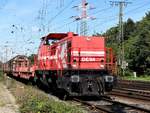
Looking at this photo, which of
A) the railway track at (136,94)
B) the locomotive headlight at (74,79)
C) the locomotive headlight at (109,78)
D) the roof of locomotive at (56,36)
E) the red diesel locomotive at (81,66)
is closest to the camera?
the locomotive headlight at (74,79)

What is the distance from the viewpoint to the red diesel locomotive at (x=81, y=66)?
790 inches

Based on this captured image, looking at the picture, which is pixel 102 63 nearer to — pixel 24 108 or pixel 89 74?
pixel 89 74

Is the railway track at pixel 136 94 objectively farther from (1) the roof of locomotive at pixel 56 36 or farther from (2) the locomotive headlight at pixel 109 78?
(1) the roof of locomotive at pixel 56 36

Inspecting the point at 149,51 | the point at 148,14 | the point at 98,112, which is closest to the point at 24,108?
the point at 98,112

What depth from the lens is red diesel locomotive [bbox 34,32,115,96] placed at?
2006 centimetres

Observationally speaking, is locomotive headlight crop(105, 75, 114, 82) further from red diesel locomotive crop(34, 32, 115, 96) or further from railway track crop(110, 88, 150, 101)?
railway track crop(110, 88, 150, 101)

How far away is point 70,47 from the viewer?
2114 centimetres

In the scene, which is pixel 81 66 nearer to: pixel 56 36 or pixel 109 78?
pixel 109 78

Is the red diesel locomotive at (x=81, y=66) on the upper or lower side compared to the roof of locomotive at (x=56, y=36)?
lower

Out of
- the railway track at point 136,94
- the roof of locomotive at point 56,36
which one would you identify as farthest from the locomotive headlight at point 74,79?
the roof of locomotive at point 56,36

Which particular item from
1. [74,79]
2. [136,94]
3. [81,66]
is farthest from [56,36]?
[74,79]

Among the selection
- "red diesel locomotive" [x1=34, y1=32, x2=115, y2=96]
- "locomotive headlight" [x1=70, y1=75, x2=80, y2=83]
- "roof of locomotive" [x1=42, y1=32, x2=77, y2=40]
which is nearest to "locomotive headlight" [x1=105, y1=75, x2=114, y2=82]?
"red diesel locomotive" [x1=34, y1=32, x2=115, y2=96]

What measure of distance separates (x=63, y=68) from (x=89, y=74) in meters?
1.40

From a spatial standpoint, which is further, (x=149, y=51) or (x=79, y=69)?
(x=149, y=51)
